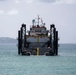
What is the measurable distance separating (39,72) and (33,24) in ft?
184

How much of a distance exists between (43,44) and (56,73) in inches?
1871

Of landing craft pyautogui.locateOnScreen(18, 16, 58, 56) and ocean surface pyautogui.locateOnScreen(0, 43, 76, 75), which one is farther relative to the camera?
landing craft pyautogui.locateOnScreen(18, 16, 58, 56)

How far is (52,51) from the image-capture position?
113250mm

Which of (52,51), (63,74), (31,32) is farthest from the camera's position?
(31,32)

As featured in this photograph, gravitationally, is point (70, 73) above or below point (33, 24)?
below

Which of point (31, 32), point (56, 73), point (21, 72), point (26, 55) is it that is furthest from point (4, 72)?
point (31, 32)

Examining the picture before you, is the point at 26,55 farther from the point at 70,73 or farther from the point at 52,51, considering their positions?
the point at 70,73

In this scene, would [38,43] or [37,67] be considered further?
[38,43]

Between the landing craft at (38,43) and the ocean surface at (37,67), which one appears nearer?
the ocean surface at (37,67)

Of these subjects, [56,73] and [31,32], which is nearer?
[56,73]

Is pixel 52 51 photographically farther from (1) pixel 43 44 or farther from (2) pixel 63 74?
(2) pixel 63 74

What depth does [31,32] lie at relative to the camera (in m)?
123

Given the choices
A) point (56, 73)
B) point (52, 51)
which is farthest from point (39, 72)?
point (52, 51)

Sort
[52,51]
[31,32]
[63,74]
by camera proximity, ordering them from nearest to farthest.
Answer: [63,74], [52,51], [31,32]
